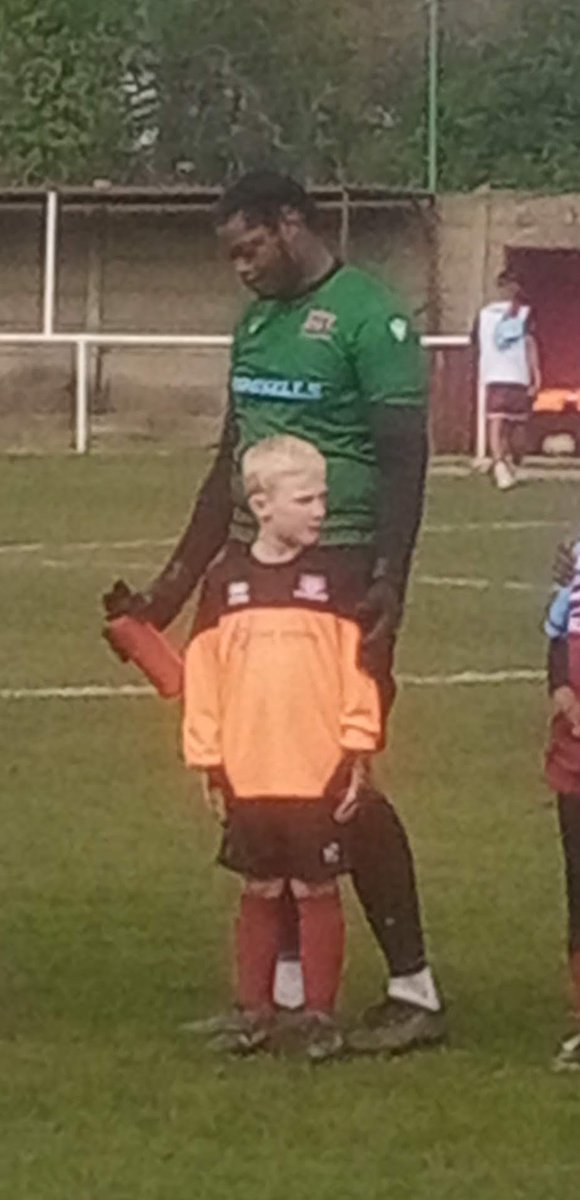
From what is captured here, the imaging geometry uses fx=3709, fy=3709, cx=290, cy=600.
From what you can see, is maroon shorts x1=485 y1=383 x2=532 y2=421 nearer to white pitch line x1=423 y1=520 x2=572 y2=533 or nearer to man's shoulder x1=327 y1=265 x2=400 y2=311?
white pitch line x1=423 y1=520 x2=572 y2=533

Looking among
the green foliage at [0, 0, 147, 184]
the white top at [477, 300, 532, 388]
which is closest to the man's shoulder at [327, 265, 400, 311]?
the white top at [477, 300, 532, 388]

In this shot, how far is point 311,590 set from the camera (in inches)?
316

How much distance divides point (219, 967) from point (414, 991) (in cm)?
101

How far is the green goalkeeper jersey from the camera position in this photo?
8008 mm

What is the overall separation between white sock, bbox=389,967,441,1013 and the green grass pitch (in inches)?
4.3

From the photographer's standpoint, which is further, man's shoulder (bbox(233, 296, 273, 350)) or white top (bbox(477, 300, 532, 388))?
white top (bbox(477, 300, 532, 388))

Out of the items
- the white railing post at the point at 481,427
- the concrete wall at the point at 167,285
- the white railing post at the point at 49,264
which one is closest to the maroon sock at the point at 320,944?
the white railing post at the point at 481,427

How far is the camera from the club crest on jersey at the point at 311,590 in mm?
8008

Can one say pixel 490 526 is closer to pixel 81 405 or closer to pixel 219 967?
pixel 81 405

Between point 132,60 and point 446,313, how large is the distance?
21.7 meters

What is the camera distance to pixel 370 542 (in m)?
8.10

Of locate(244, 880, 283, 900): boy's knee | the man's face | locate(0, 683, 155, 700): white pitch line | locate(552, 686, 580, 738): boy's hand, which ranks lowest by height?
locate(0, 683, 155, 700): white pitch line

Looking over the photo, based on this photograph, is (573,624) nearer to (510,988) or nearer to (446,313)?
(510,988)

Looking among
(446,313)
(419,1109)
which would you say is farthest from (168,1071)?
(446,313)
